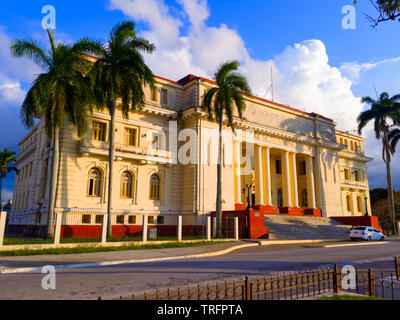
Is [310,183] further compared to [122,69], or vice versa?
[310,183]

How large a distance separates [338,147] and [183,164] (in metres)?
24.5

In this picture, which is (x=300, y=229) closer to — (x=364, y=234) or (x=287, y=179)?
(x=364, y=234)

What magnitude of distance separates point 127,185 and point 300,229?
16.3 metres

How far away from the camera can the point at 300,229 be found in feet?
99.1

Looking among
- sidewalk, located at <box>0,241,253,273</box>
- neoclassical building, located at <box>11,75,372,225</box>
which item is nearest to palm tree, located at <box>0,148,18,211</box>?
neoclassical building, located at <box>11,75,372,225</box>

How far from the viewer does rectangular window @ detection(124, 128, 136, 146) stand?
2945cm

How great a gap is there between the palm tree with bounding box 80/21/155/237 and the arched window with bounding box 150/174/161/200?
837 cm

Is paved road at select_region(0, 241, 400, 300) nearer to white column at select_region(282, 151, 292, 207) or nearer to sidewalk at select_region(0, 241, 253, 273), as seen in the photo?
sidewalk at select_region(0, 241, 253, 273)

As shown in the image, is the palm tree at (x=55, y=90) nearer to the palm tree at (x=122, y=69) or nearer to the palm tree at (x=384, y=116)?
the palm tree at (x=122, y=69)

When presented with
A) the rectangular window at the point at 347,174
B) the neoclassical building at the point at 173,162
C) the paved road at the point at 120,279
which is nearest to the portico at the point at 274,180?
the neoclassical building at the point at 173,162

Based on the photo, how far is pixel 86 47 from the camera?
21.0 meters

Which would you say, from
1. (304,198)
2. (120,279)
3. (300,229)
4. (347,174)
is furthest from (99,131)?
(347,174)

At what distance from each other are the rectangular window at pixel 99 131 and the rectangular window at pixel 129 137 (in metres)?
2.03

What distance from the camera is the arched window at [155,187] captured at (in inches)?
1195
